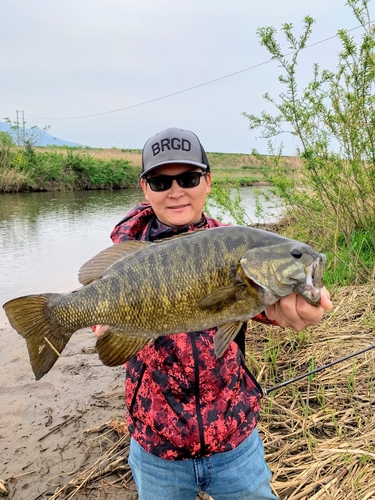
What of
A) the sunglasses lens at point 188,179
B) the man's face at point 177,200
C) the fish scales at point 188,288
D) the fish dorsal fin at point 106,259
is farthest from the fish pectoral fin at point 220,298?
the sunglasses lens at point 188,179

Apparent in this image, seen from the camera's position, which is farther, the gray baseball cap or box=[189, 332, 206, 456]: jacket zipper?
the gray baseball cap

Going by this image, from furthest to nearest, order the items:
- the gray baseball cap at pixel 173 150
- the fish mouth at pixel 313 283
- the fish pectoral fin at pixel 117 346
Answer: the gray baseball cap at pixel 173 150 < the fish pectoral fin at pixel 117 346 < the fish mouth at pixel 313 283

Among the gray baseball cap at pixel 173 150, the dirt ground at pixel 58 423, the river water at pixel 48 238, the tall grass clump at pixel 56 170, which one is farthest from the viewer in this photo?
the tall grass clump at pixel 56 170

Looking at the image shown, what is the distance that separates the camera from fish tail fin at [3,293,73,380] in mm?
2098

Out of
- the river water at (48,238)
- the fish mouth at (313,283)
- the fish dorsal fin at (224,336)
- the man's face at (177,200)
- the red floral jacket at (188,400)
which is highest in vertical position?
the man's face at (177,200)

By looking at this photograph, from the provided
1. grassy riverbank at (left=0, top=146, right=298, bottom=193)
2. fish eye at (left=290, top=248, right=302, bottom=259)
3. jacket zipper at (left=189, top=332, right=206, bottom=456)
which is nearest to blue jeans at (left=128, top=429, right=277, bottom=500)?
jacket zipper at (left=189, top=332, right=206, bottom=456)

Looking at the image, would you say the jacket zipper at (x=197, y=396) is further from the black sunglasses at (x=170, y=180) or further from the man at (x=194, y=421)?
the black sunglasses at (x=170, y=180)

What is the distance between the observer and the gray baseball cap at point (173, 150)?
2367mm

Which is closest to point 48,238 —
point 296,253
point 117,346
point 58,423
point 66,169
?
point 58,423

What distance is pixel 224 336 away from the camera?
1.92 m

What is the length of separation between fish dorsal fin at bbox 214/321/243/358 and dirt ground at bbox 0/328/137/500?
202 centimetres

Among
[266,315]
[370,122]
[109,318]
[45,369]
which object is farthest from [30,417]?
[370,122]

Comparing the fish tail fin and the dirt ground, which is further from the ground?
the fish tail fin

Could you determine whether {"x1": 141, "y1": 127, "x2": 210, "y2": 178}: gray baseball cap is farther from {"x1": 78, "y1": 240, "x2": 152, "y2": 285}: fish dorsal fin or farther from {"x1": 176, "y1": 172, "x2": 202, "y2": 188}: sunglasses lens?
{"x1": 78, "y1": 240, "x2": 152, "y2": 285}: fish dorsal fin
